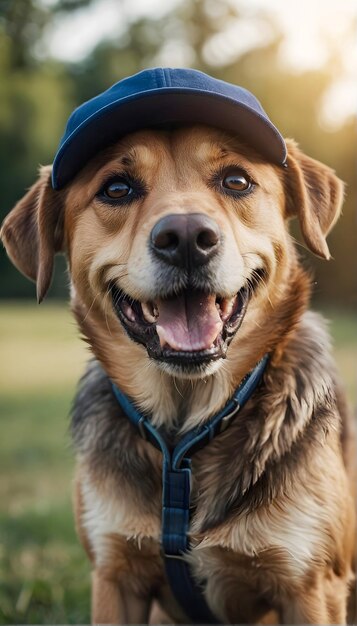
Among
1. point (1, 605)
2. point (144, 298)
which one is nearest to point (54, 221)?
point (144, 298)

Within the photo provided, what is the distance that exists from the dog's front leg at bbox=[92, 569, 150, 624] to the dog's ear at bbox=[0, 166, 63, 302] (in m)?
1.21

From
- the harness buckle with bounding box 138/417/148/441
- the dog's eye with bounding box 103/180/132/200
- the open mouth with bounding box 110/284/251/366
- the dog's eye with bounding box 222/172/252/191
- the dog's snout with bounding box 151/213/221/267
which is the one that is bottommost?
the harness buckle with bounding box 138/417/148/441

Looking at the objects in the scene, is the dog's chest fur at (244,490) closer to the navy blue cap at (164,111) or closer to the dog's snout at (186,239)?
the dog's snout at (186,239)

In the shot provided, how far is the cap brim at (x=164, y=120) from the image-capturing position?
2697 mm

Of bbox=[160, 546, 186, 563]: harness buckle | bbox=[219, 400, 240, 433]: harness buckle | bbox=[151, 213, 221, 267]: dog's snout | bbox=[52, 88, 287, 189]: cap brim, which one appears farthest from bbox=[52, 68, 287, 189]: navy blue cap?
bbox=[160, 546, 186, 563]: harness buckle

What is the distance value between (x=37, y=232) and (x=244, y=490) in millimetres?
1333

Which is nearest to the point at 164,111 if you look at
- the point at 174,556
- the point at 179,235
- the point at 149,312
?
the point at 179,235

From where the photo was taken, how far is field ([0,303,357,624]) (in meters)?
3.94

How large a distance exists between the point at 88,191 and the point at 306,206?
2.90 feet

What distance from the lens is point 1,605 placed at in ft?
12.6

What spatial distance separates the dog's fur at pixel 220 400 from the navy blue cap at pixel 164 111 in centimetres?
7

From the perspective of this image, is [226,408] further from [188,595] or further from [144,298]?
[188,595]

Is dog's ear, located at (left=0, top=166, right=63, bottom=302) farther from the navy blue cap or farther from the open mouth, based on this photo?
the open mouth

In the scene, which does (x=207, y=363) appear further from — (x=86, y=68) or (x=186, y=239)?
(x=86, y=68)
